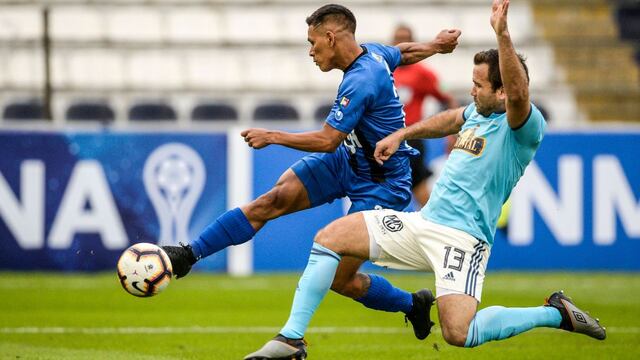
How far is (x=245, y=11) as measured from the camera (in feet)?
63.7

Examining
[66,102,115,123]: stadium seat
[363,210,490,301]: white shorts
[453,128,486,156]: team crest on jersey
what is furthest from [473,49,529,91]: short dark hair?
[66,102,115,123]: stadium seat

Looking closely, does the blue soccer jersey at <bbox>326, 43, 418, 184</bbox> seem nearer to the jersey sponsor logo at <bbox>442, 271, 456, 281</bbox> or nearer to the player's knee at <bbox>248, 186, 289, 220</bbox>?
the player's knee at <bbox>248, 186, 289, 220</bbox>

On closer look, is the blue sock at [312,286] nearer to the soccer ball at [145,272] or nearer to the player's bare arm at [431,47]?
the soccer ball at [145,272]

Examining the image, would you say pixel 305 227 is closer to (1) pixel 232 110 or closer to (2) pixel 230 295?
(2) pixel 230 295

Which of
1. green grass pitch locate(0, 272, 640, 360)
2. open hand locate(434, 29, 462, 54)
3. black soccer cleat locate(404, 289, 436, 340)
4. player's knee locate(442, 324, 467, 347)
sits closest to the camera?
player's knee locate(442, 324, 467, 347)

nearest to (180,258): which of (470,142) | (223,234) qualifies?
(223,234)

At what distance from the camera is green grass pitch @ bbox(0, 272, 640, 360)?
8102mm

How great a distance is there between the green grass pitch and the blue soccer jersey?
1.28 metres

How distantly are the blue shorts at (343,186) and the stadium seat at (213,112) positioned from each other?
9690 millimetres

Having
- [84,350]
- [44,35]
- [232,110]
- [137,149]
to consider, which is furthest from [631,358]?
[232,110]

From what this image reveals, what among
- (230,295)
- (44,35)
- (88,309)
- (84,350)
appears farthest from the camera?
(44,35)

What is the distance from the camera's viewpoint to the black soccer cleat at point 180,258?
7.31 metres

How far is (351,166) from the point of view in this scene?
758 cm

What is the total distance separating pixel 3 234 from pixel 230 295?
3091 mm
